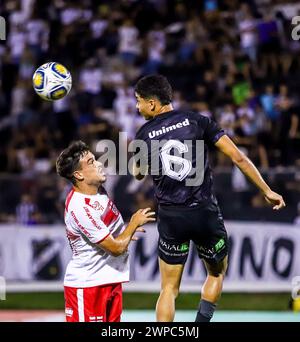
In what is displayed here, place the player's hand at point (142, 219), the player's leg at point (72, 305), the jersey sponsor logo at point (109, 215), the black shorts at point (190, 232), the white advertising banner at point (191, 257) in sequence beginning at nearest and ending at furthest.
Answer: the player's hand at point (142, 219) → the player's leg at point (72, 305) → the jersey sponsor logo at point (109, 215) → the black shorts at point (190, 232) → the white advertising banner at point (191, 257)

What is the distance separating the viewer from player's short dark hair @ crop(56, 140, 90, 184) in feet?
26.7

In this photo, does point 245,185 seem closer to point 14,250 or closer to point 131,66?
point 14,250

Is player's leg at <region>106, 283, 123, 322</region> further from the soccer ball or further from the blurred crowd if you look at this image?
the blurred crowd

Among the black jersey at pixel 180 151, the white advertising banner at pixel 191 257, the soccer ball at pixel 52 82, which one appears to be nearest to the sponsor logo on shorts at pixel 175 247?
the black jersey at pixel 180 151

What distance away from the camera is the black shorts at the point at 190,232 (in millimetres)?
8695

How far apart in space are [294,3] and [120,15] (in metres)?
3.90

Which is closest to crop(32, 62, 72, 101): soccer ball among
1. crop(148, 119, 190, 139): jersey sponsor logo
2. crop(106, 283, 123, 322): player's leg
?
crop(148, 119, 190, 139): jersey sponsor logo

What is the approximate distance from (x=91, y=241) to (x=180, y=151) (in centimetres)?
124

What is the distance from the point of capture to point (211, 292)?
8.88 metres

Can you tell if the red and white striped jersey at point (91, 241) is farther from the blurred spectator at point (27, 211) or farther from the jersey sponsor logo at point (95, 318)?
the blurred spectator at point (27, 211)

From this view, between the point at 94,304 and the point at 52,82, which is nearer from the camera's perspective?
the point at 94,304

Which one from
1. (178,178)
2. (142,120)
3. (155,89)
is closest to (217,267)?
(178,178)

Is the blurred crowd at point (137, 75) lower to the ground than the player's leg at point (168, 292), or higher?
higher

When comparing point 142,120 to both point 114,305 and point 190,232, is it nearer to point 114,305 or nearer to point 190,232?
point 190,232
